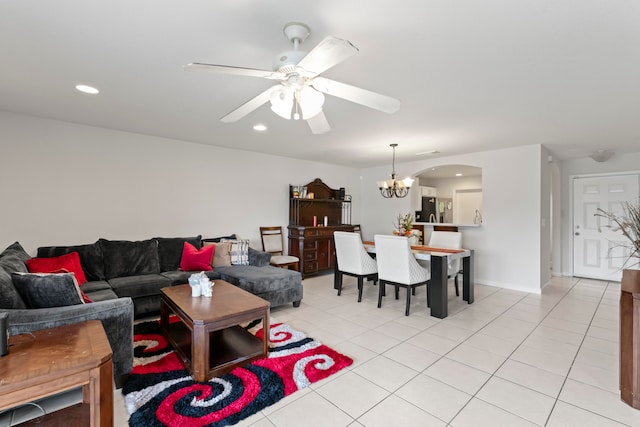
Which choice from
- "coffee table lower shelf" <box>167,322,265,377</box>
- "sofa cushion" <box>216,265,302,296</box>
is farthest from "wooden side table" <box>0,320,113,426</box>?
"sofa cushion" <box>216,265,302,296</box>

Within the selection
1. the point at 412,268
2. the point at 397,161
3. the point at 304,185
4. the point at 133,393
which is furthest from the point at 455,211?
the point at 133,393

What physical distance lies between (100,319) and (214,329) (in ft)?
2.38

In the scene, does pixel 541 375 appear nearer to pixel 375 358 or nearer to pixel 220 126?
pixel 375 358

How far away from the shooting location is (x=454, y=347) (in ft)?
8.98

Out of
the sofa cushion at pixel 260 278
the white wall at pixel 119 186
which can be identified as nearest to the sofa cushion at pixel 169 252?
the white wall at pixel 119 186

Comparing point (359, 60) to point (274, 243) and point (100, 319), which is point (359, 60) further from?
point (274, 243)

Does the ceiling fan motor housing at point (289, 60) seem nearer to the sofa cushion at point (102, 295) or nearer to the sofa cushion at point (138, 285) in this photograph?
the sofa cushion at point (102, 295)

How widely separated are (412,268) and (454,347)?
1.01 m

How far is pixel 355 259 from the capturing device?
164 inches

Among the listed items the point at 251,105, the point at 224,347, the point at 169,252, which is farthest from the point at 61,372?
the point at 169,252

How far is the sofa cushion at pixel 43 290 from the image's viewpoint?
6.22 feet

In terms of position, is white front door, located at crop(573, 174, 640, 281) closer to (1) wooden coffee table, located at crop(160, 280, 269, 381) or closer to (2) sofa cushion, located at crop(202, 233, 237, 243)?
(1) wooden coffee table, located at crop(160, 280, 269, 381)

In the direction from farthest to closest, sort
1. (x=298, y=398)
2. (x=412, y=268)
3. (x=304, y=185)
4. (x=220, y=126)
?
(x=304, y=185) → (x=220, y=126) → (x=412, y=268) → (x=298, y=398)

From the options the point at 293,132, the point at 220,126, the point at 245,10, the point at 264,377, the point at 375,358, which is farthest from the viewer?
the point at 293,132
